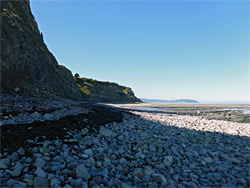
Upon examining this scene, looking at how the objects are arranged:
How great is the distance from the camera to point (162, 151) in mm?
6203

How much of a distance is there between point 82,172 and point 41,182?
987 mm

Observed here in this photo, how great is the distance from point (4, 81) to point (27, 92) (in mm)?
2743

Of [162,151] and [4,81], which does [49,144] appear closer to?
[162,151]

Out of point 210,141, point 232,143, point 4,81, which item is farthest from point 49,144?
point 4,81

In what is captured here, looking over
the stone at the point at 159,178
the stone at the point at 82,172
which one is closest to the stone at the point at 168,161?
the stone at the point at 159,178

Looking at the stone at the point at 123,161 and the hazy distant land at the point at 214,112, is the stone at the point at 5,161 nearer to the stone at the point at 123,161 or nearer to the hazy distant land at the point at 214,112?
the stone at the point at 123,161

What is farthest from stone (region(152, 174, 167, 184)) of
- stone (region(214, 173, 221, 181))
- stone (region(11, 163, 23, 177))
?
stone (region(11, 163, 23, 177))

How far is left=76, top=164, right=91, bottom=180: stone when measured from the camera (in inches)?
145

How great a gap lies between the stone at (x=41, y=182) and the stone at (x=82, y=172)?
2.53ft

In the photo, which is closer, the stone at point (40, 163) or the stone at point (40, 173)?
the stone at point (40, 173)

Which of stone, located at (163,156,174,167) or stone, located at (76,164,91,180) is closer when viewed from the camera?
stone, located at (76,164,91,180)

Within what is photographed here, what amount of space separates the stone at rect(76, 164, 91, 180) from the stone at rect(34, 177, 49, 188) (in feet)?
2.53

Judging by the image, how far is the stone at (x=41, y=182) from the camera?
3.10 meters

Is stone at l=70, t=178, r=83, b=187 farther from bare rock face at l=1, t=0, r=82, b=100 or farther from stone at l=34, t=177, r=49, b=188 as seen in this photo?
bare rock face at l=1, t=0, r=82, b=100
